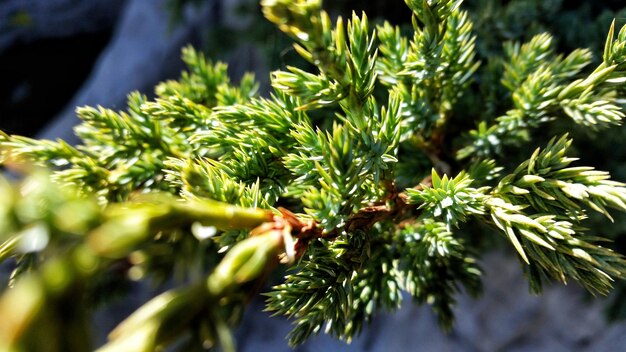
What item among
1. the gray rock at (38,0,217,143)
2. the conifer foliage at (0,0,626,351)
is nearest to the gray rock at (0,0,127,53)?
the gray rock at (38,0,217,143)

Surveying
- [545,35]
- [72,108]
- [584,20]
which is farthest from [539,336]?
[72,108]

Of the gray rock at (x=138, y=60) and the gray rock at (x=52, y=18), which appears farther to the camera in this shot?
the gray rock at (x=52, y=18)

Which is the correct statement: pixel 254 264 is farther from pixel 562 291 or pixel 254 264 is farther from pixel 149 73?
pixel 149 73

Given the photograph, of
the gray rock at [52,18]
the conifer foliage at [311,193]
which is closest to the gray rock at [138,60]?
the gray rock at [52,18]

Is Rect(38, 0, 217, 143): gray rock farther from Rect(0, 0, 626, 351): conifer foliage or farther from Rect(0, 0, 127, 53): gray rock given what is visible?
Rect(0, 0, 626, 351): conifer foliage

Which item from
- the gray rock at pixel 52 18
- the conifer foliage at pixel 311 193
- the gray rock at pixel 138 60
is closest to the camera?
the conifer foliage at pixel 311 193

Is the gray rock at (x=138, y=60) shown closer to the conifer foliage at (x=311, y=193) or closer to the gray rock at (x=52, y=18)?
the gray rock at (x=52, y=18)

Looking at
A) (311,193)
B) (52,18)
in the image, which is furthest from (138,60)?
(311,193)

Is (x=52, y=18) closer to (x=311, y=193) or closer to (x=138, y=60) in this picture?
(x=138, y=60)
